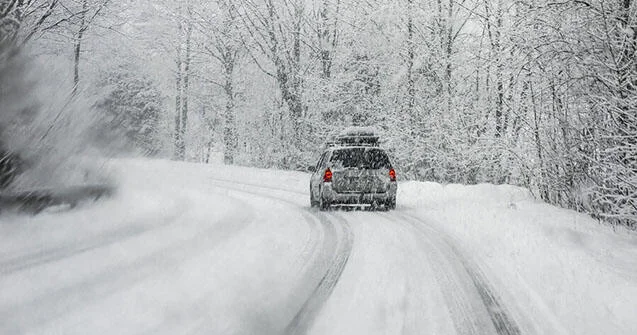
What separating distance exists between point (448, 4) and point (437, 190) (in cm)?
1057

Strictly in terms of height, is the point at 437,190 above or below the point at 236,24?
below

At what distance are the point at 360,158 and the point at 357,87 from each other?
44.4 ft

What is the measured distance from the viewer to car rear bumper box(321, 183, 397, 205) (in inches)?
588

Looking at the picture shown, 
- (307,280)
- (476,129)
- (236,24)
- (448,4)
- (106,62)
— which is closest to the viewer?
(307,280)

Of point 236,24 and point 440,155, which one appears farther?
point 236,24

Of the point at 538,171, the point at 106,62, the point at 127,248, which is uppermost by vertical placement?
the point at 106,62

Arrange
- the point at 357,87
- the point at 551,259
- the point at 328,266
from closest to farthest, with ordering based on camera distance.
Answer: the point at 328,266 < the point at 551,259 < the point at 357,87

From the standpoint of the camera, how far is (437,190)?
18.8 metres

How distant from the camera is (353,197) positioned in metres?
15.0

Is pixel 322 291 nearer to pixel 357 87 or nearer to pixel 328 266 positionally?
pixel 328 266

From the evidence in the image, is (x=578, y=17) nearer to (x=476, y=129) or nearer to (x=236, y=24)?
(x=476, y=129)

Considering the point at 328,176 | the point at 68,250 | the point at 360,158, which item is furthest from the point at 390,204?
the point at 68,250

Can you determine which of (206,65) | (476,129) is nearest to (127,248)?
(476,129)

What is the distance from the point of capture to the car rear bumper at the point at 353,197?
14.9m
